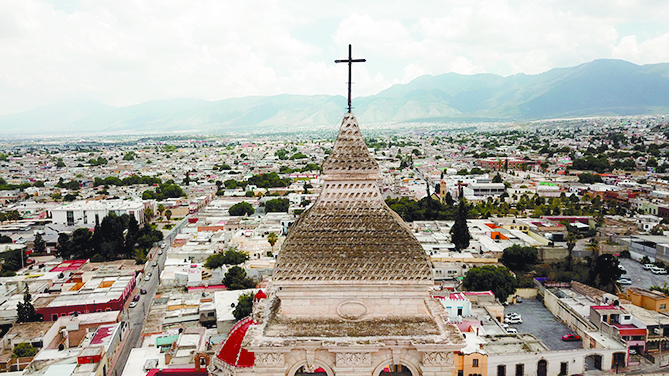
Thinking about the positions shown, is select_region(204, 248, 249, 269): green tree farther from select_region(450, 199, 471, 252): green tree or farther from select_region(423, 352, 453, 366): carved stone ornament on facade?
select_region(423, 352, 453, 366): carved stone ornament on facade

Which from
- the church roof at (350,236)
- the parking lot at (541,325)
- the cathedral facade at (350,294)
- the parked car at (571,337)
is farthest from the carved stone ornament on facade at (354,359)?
the parked car at (571,337)

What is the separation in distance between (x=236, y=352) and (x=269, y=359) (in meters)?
3.21

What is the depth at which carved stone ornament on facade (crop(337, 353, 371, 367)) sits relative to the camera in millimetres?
Result: 8833

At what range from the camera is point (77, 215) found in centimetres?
5353

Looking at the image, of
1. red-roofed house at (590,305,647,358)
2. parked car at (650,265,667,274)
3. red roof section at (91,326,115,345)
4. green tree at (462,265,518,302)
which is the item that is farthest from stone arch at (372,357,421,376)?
parked car at (650,265,667,274)

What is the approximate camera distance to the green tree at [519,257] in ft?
121

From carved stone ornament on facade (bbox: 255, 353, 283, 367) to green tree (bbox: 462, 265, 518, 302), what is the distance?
2440 centimetres

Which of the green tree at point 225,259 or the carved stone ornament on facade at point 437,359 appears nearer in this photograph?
the carved stone ornament on facade at point 437,359

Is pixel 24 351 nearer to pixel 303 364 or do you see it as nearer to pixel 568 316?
pixel 303 364

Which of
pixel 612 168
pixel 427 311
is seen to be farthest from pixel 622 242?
pixel 612 168

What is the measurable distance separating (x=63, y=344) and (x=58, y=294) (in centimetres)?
753

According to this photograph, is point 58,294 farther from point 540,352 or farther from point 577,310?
point 577,310

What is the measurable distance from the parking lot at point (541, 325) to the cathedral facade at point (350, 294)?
18.7m

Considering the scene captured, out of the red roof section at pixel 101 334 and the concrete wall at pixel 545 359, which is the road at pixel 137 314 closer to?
the red roof section at pixel 101 334
